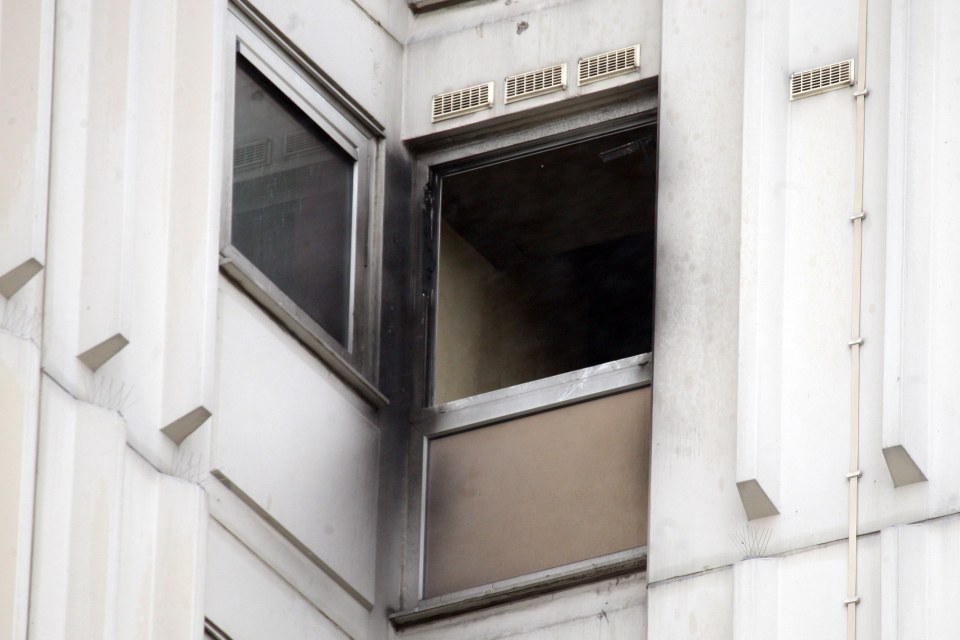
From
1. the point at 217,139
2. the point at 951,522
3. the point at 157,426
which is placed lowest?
the point at 951,522

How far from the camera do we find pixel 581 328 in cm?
870

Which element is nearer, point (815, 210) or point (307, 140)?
point (815, 210)

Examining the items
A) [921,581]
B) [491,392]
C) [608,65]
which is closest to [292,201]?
[491,392]

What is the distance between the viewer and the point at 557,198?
9039 millimetres

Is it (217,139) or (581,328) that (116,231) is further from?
(581,328)

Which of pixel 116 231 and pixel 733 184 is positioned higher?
pixel 733 184

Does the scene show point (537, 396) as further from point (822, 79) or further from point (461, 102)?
point (822, 79)

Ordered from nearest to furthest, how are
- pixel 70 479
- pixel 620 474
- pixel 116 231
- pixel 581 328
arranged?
pixel 70 479
pixel 116 231
pixel 620 474
pixel 581 328

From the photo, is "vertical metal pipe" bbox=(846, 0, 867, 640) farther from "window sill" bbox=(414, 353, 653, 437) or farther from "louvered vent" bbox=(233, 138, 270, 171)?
"louvered vent" bbox=(233, 138, 270, 171)

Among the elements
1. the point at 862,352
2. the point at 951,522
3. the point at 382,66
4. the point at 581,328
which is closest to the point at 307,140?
the point at 382,66

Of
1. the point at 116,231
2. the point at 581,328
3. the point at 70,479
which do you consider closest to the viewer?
the point at 70,479

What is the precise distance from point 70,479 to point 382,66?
3228mm

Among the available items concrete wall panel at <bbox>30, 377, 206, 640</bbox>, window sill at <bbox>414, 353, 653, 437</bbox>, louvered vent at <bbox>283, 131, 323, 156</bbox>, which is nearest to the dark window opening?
window sill at <bbox>414, 353, 653, 437</bbox>

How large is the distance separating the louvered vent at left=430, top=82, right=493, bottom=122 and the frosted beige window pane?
4.99ft
